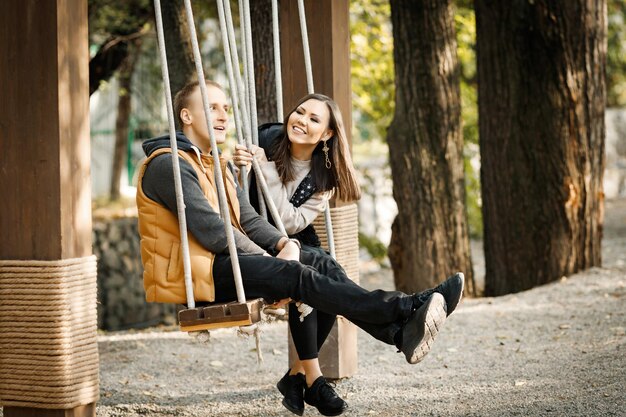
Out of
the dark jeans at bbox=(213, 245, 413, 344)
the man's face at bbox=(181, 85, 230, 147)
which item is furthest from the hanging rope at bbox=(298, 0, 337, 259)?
the dark jeans at bbox=(213, 245, 413, 344)

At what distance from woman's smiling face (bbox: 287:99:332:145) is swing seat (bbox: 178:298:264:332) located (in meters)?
0.93

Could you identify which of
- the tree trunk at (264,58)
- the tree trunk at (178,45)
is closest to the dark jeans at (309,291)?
the tree trunk at (264,58)

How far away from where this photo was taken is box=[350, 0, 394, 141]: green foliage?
32.3ft

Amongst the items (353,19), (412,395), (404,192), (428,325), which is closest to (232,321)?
(428,325)

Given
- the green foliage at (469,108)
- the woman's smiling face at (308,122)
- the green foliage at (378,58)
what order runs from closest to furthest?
the woman's smiling face at (308,122), the green foliage at (469,108), the green foliage at (378,58)

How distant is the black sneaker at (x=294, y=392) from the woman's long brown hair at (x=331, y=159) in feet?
2.50

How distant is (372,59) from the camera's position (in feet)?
33.2

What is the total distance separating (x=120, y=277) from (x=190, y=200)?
757cm

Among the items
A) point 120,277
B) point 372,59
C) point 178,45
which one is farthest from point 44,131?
point 120,277

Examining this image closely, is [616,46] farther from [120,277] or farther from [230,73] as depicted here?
[230,73]

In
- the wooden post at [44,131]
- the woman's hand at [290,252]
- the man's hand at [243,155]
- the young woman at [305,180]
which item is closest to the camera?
the wooden post at [44,131]

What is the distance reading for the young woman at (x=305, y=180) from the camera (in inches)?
155

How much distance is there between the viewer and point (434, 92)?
757 centimetres

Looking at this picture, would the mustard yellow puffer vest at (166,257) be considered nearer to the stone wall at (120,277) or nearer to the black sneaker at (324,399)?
the black sneaker at (324,399)
